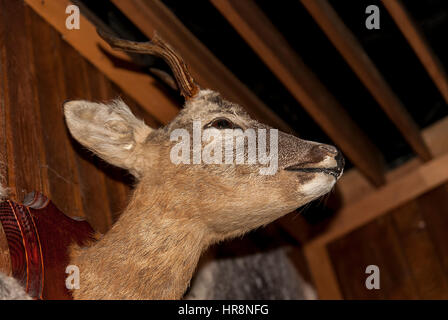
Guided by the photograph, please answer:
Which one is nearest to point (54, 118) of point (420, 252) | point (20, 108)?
point (20, 108)

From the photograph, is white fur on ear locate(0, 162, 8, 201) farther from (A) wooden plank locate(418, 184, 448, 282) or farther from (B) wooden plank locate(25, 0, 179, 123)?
(A) wooden plank locate(418, 184, 448, 282)

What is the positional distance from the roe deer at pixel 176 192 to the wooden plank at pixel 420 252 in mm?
1822

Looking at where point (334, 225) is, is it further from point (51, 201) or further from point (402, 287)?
point (51, 201)

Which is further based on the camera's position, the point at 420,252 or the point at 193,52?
the point at 420,252

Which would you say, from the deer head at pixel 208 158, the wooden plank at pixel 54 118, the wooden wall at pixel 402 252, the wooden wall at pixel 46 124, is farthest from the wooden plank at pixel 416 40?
the wooden plank at pixel 54 118

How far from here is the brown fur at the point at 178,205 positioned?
226 centimetres

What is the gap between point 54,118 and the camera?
2762 mm

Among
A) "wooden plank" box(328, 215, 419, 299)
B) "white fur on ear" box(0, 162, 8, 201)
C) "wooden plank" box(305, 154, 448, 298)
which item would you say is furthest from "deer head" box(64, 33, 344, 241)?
"wooden plank" box(305, 154, 448, 298)

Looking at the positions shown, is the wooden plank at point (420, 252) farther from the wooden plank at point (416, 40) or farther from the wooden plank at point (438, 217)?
the wooden plank at point (416, 40)

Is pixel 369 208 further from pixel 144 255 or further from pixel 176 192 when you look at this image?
pixel 144 255

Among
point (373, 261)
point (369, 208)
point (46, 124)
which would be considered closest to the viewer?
point (46, 124)

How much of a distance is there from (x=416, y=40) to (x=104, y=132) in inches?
68.3

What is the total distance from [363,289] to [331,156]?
6.79 ft

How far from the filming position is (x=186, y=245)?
2365mm
